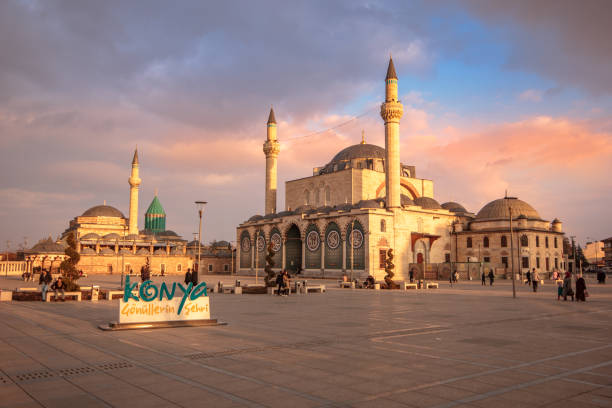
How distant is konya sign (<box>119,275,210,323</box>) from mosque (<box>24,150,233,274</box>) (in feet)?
146

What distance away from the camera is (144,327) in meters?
11.6

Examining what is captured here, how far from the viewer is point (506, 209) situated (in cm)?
5912

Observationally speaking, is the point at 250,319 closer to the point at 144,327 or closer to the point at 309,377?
the point at 144,327

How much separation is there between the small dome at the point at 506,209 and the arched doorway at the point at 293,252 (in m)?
23.6

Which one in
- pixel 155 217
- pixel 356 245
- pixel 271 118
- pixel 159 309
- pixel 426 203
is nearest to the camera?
pixel 159 309

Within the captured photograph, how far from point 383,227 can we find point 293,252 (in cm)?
1428

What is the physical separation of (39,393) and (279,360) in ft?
11.5

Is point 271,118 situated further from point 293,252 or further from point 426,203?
point 426,203

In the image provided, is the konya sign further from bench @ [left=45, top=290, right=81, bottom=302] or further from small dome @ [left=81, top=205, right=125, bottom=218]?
small dome @ [left=81, top=205, right=125, bottom=218]

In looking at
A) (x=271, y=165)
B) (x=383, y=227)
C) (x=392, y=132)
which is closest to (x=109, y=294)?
(x=383, y=227)

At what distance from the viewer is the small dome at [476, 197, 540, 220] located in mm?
59156

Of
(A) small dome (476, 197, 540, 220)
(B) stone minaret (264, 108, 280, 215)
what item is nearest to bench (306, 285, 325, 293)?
(B) stone minaret (264, 108, 280, 215)

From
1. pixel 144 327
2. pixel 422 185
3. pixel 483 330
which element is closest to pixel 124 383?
pixel 144 327

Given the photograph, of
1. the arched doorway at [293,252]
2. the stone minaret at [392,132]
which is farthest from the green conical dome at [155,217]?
the stone minaret at [392,132]
